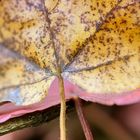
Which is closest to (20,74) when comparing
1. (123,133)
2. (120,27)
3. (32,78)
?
(32,78)

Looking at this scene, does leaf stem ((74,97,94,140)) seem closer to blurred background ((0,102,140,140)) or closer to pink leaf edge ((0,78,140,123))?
pink leaf edge ((0,78,140,123))

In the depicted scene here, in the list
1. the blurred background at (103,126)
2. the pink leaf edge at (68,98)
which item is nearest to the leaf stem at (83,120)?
the pink leaf edge at (68,98)

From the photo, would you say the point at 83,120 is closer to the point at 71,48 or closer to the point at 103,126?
the point at 71,48

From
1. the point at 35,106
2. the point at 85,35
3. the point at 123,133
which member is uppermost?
the point at 85,35

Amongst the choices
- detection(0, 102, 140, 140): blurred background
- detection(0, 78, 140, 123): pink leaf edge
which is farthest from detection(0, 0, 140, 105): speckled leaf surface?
detection(0, 102, 140, 140): blurred background

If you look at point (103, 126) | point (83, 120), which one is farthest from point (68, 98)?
point (103, 126)

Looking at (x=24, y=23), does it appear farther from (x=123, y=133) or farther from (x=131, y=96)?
(x=123, y=133)

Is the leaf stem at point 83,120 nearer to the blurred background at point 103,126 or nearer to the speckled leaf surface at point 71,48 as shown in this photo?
the speckled leaf surface at point 71,48
